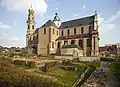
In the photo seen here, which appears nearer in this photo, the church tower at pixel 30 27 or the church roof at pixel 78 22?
the church roof at pixel 78 22

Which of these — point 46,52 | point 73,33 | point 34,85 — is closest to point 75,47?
point 73,33

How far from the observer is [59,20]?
2704 inches

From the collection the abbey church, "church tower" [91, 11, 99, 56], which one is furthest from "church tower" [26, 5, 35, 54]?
"church tower" [91, 11, 99, 56]

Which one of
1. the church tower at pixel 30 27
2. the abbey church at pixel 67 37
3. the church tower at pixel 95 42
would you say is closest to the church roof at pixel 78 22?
the abbey church at pixel 67 37

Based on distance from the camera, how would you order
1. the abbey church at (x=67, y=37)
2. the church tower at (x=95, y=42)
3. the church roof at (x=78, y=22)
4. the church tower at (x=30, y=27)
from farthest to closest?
the church tower at (x=30, y=27), the church roof at (x=78, y=22), the abbey church at (x=67, y=37), the church tower at (x=95, y=42)

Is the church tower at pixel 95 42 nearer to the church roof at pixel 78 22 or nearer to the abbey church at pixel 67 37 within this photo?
the abbey church at pixel 67 37

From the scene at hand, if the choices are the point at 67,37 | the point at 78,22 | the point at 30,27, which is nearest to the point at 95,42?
the point at 67,37

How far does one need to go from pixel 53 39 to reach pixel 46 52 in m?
5.78

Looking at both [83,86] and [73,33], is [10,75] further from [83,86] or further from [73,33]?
[73,33]

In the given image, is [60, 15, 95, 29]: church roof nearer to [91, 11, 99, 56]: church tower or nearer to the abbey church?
the abbey church

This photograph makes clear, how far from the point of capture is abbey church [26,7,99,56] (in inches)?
2063

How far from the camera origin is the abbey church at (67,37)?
2063 inches

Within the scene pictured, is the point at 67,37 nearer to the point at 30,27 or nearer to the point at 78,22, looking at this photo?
the point at 78,22

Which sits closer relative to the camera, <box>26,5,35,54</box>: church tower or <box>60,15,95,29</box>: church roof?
<box>60,15,95,29</box>: church roof
